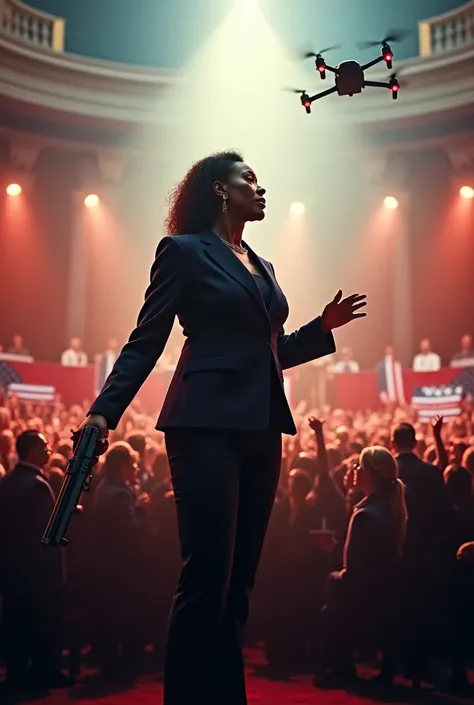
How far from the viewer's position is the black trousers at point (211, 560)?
208cm

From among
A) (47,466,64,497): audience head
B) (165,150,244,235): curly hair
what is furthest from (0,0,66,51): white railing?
(165,150,244,235): curly hair

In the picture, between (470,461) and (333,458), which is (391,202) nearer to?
(333,458)

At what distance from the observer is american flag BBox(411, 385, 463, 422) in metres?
14.5

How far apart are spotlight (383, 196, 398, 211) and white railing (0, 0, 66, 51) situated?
28.4ft

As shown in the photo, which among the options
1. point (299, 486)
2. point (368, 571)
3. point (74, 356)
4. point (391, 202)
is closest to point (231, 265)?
point (368, 571)

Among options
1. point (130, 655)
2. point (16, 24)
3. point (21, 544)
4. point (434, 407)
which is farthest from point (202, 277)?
point (16, 24)

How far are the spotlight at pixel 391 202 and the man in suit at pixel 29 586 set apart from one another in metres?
17.3

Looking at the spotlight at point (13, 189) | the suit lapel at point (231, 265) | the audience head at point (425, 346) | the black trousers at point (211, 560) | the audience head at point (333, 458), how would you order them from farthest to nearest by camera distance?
the spotlight at point (13, 189) < the audience head at point (425, 346) < the audience head at point (333, 458) < the suit lapel at point (231, 265) < the black trousers at point (211, 560)

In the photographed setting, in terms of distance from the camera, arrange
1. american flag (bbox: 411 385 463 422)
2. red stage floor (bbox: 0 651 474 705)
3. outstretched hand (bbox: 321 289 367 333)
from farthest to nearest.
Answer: american flag (bbox: 411 385 463 422), red stage floor (bbox: 0 651 474 705), outstretched hand (bbox: 321 289 367 333)

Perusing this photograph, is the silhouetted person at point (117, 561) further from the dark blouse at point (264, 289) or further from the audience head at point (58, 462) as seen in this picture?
the dark blouse at point (264, 289)

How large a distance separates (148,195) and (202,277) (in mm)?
19524

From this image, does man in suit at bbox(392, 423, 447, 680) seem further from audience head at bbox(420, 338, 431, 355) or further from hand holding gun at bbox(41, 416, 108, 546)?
audience head at bbox(420, 338, 431, 355)

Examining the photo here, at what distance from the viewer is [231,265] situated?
2367 mm

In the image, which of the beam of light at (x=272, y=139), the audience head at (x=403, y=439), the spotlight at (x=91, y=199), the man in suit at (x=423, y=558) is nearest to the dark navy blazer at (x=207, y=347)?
the man in suit at (x=423, y=558)
